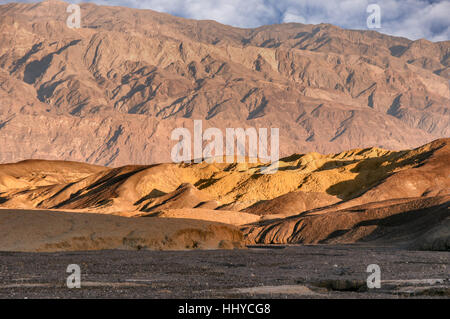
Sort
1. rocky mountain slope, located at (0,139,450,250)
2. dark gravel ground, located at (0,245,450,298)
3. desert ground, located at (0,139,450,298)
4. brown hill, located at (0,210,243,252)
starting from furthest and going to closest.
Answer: rocky mountain slope, located at (0,139,450,250), brown hill, located at (0,210,243,252), desert ground, located at (0,139,450,298), dark gravel ground, located at (0,245,450,298)

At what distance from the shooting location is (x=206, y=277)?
2014 centimetres

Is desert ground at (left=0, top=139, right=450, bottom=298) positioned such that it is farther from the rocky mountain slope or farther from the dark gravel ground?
the rocky mountain slope

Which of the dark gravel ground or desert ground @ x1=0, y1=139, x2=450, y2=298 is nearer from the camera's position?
the dark gravel ground

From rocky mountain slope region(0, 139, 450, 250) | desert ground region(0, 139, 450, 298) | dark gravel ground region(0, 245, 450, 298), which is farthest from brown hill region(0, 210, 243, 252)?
rocky mountain slope region(0, 139, 450, 250)

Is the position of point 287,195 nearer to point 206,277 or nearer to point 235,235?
point 235,235

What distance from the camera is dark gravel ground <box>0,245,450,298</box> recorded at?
15359 millimetres

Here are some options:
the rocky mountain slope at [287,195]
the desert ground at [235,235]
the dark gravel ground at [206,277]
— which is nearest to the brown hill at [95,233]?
the desert ground at [235,235]

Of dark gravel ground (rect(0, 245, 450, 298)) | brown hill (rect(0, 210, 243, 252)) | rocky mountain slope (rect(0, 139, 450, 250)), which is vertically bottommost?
dark gravel ground (rect(0, 245, 450, 298))

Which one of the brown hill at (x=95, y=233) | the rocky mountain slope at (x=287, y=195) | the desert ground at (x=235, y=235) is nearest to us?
the desert ground at (x=235, y=235)

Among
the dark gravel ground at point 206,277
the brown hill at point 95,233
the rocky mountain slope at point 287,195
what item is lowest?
the dark gravel ground at point 206,277

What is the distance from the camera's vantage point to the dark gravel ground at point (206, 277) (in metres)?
15.4

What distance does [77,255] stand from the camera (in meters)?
29.2

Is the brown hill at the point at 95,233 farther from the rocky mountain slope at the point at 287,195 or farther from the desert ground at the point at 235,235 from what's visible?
the rocky mountain slope at the point at 287,195
